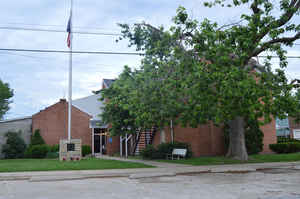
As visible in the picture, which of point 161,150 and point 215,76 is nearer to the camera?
point 215,76

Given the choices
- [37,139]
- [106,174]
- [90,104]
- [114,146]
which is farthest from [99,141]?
[106,174]

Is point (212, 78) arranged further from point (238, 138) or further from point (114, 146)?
point (114, 146)

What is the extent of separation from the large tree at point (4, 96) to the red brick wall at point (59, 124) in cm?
2290

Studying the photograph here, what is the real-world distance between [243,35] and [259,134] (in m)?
13.3

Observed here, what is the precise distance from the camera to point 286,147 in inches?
1082

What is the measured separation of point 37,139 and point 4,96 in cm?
2573

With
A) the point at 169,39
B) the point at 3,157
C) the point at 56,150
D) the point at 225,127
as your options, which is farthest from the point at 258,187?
the point at 3,157

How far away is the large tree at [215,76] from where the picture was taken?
14172 mm

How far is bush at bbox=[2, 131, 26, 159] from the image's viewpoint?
2693cm

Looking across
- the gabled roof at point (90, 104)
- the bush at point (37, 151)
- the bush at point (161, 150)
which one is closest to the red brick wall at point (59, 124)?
the bush at point (37, 151)

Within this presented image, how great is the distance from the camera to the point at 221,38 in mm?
15438

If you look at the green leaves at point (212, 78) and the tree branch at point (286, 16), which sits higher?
the tree branch at point (286, 16)

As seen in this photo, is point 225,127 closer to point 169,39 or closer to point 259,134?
point 259,134

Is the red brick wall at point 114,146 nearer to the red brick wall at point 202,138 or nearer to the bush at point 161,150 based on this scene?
the red brick wall at point 202,138
